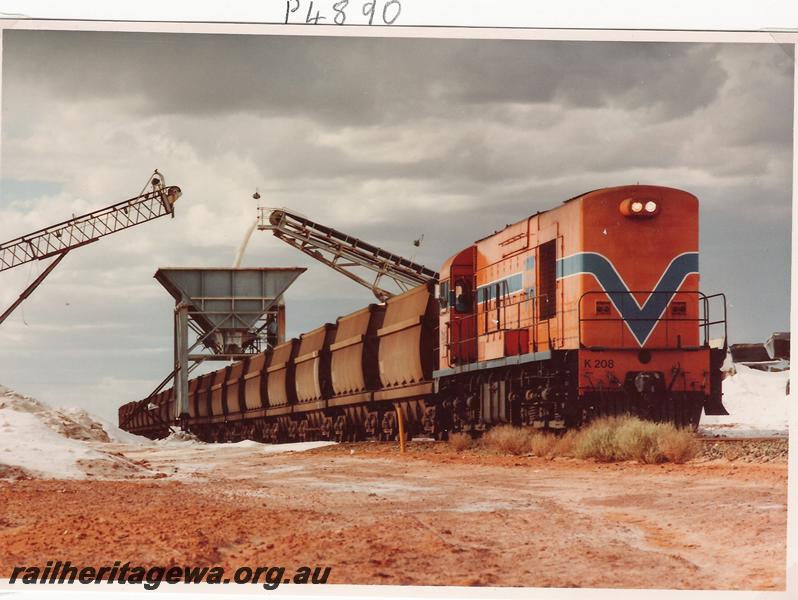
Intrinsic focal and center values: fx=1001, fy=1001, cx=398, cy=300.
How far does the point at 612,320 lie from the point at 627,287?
0.74 meters

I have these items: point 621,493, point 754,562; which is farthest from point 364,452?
point 754,562

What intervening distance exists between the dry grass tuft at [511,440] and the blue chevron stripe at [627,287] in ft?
8.62

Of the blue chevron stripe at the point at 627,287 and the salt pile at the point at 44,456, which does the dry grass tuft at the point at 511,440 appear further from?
the salt pile at the point at 44,456

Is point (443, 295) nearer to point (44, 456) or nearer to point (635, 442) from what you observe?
point (635, 442)

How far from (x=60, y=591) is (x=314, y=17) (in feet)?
18.9

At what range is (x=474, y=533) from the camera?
354 inches

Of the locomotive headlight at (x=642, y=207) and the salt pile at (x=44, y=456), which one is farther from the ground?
the locomotive headlight at (x=642, y=207)

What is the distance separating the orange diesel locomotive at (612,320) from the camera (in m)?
15.4

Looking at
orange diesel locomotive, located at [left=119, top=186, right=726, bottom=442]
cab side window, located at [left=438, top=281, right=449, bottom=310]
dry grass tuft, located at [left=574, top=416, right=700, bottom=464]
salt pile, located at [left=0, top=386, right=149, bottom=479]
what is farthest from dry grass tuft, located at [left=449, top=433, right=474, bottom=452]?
salt pile, located at [left=0, top=386, right=149, bottom=479]

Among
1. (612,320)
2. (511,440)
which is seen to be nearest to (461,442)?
(511,440)

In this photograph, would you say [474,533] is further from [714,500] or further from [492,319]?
[492,319]

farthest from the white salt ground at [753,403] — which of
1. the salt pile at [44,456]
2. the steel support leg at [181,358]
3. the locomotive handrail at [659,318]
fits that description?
the steel support leg at [181,358]

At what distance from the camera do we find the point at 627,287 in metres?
A: 16.0

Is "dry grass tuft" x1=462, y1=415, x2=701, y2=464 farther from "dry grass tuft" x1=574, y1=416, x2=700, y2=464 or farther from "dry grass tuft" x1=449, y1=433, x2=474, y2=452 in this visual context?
"dry grass tuft" x1=449, y1=433, x2=474, y2=452
